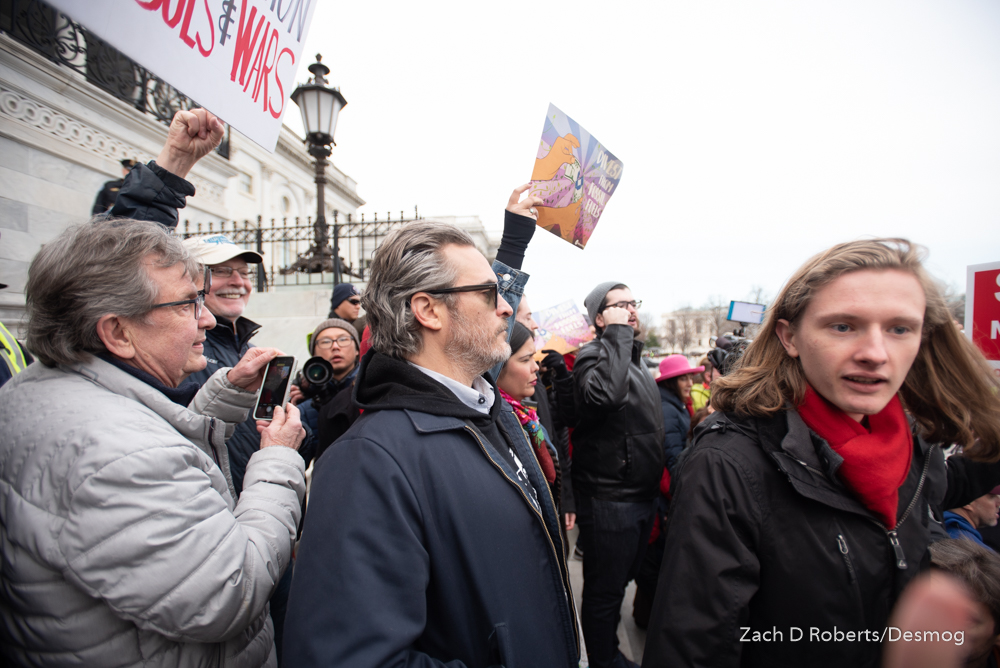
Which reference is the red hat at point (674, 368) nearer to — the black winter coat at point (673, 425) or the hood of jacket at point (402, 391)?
the black winter coat at point (673, 425)

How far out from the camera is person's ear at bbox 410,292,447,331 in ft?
4.31

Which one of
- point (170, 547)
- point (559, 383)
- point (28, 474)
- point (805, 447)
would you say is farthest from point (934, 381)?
point (28, 474)

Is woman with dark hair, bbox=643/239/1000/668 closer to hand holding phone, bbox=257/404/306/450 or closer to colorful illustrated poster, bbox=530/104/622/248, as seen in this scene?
colorful illustrated poster, bbox=530/104/622/248

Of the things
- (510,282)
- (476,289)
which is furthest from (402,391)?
(510,282)

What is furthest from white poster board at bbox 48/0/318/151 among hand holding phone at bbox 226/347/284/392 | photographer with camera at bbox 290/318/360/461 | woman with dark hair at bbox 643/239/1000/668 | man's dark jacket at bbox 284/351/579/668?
woman with dark hair at bbox 643/239/1000/668

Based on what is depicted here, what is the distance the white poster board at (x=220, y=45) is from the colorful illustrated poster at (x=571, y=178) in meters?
1.26

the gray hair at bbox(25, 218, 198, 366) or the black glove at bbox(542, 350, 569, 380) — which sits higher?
the gray hair at bbox(25, 218, 198, 366)

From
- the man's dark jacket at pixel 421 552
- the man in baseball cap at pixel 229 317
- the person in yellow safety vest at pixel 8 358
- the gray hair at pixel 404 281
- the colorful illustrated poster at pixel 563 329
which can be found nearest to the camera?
the man's dark jacket at pixel 421 552

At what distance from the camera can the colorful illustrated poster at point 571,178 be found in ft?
7.47

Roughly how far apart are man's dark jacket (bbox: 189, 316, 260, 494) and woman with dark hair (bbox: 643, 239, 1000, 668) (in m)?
2.10

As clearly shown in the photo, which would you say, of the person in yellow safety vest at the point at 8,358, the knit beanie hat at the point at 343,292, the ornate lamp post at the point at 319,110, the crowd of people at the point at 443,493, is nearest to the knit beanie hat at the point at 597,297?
the crowd of people at the point at 443,493

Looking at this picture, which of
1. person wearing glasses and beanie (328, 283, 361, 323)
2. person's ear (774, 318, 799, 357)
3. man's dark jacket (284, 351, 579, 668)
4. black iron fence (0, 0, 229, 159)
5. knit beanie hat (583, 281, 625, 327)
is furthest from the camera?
person wearing glasses and beanie (328, 283, 361, 323)

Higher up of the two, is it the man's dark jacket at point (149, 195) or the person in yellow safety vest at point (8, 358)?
the man's dark jacket at point (149, 195)

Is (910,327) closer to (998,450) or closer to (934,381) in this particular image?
(934,381)
